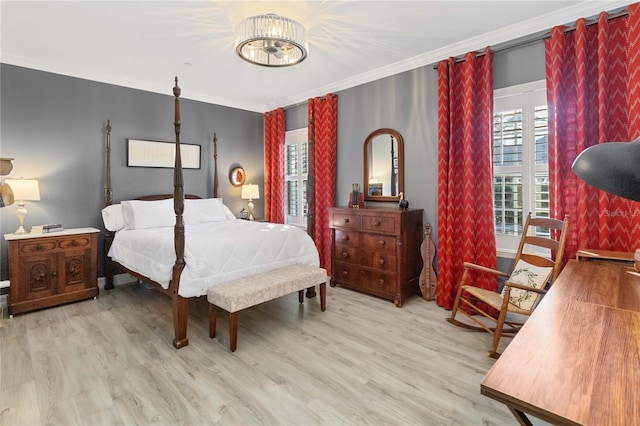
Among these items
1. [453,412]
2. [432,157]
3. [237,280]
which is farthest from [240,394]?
[432,157]

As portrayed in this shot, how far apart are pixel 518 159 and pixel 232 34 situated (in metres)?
2.89

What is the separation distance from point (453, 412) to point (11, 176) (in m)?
4.61

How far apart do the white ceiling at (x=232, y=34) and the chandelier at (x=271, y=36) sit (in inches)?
8.3

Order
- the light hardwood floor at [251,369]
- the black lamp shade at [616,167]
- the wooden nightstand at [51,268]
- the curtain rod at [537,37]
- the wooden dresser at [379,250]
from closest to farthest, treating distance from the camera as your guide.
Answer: the black lamp shade at [616,167], the light hardwood floor at [251,369], the curtain rod at [537,37], the wooden nightstand at [51,268], the wooden dresser at [379,250]

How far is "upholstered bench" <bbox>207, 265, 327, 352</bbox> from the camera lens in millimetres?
2523

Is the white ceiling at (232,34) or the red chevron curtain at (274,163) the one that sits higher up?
the white ceiling at (232,34)

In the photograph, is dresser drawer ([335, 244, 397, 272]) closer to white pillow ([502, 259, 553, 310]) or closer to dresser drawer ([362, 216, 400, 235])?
dresser drawer ([362, 216, 400, 235])

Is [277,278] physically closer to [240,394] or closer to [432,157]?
[240,394]

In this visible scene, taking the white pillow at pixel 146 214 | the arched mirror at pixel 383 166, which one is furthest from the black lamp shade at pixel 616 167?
the white pillow at pixel 146 214

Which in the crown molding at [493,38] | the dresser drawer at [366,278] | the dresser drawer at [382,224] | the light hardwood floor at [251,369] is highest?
the crown molding at [493,38]

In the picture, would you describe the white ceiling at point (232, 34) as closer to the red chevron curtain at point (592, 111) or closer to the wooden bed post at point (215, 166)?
the red chevron curtain at point (592, 111)

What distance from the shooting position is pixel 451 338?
8.91ft

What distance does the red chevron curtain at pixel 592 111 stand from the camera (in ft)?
7.90

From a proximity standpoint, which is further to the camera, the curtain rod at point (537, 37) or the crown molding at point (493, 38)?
the crown molding at point (493, 38)
